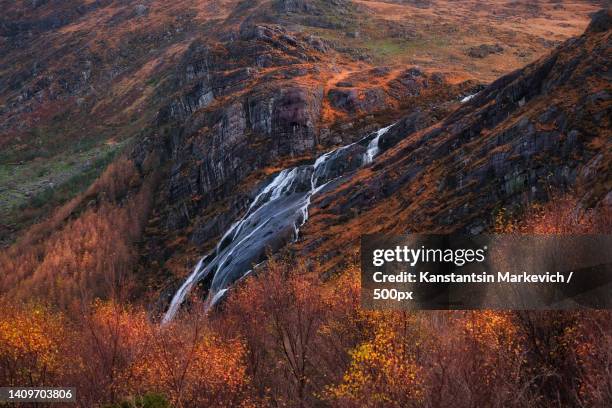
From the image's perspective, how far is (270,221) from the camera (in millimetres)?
75062

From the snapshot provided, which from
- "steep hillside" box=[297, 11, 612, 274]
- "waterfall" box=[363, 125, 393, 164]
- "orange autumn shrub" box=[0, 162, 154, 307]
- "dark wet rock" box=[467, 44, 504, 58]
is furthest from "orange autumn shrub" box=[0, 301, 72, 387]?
"dark wet rock" box=[467, 44, 504, 58]

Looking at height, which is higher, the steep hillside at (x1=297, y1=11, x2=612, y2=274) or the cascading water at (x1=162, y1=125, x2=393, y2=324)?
the steep hillside at (x1=297, y1=11, x2=612, y2=274)

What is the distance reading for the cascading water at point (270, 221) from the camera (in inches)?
2657

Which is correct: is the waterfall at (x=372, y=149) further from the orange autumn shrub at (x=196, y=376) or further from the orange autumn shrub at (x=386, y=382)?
the orange autumn shrub at (x=386, y=382)

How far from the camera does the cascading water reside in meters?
67.5

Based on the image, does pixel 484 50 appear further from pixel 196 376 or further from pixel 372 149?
pixel 196 376

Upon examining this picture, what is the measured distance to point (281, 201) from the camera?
8256 cm

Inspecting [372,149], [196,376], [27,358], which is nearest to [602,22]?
[372,149]

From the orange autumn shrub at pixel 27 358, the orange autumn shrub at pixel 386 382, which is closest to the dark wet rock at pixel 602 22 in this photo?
the orange autumn shrub at pixel 386 382

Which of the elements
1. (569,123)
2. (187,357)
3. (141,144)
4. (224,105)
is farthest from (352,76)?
(187,357)

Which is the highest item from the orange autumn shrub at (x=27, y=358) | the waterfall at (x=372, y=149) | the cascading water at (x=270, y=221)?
the orange autumn shrub at (x=27, y=358)

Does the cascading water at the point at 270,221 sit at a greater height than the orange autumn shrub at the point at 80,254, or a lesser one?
greater

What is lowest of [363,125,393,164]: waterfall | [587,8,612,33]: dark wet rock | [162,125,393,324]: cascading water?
[162,125,393,324]: cascading water

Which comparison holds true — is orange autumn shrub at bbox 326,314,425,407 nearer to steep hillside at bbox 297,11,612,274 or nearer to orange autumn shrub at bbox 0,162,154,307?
steep hillside at bbox 297,11,612,274
